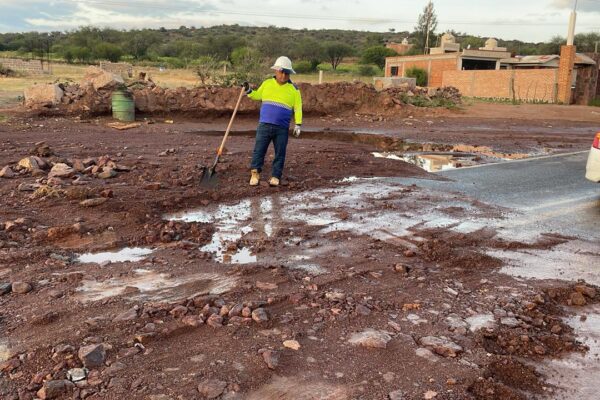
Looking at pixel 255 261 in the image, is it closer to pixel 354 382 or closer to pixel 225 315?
pixel 225 315

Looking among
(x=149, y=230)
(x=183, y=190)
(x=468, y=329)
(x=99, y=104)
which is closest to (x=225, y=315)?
(x=468, y=329)

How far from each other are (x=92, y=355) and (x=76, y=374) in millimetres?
188

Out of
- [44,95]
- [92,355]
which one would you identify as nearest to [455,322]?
[92,355]

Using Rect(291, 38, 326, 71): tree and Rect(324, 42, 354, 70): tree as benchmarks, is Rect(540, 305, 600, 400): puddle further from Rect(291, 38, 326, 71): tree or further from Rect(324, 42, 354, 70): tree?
Rect(324, 42, 354, 70): tree

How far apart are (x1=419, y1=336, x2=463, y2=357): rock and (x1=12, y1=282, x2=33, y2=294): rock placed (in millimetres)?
3049

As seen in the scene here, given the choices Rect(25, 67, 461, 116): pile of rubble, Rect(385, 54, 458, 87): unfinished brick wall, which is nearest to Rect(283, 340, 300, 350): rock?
Rect(25, 67, 461, 116): pile of rubble

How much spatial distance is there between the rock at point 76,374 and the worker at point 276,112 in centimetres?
562

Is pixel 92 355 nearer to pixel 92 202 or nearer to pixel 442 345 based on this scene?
pixel 442 345

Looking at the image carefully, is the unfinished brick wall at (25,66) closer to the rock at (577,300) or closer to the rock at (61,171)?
the rock at (61,171)

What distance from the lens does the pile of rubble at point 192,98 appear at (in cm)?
1986

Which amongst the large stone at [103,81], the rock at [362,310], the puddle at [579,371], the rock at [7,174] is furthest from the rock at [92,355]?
the large stone at [103,81]

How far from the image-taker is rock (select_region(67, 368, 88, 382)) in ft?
10.6

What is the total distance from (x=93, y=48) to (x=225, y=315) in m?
68.1

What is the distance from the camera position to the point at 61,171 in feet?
27.8
